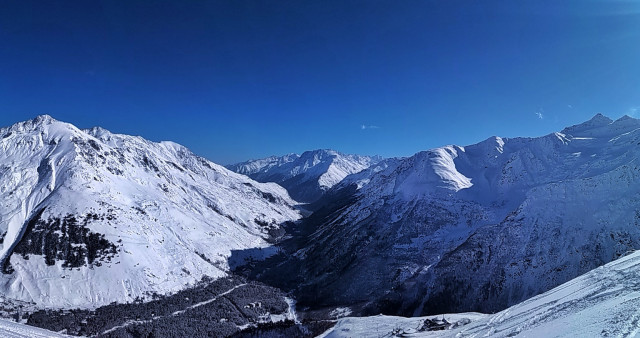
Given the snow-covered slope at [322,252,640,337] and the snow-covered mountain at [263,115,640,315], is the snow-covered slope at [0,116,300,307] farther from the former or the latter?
the snow-covered slope at [322,252,640,337]

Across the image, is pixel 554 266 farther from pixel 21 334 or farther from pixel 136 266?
pixel 136 266

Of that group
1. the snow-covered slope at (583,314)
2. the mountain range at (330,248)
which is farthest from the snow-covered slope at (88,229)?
the snow-covered slope at (583,314)

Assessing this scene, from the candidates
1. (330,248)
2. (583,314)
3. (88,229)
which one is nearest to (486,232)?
(330,248)

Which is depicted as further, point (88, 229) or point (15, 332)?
point (88, 229)

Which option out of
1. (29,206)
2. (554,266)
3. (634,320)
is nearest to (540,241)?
(554,266)

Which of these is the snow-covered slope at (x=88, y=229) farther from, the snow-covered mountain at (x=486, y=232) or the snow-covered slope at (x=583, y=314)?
the snow-covered slope at (x=583, y=314)

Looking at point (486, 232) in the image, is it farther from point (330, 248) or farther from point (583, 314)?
point (583, 314)

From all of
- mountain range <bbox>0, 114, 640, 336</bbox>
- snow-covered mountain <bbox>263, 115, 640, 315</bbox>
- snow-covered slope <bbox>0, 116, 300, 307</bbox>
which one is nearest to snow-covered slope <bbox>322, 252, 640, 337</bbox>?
mountain range <bbox>0, 114, 640, 336</bbox>
